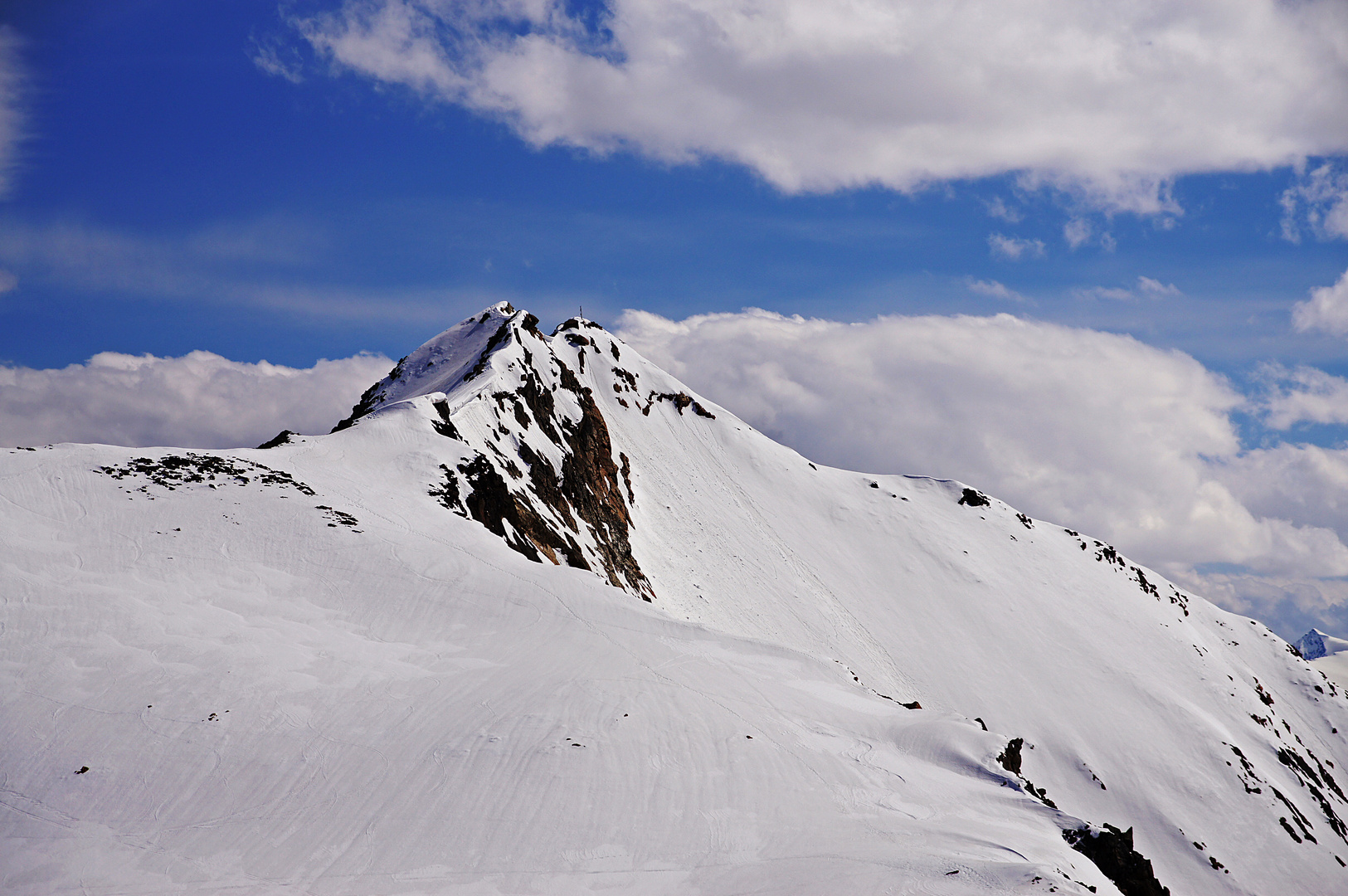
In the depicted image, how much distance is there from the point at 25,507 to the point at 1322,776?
12443 cm

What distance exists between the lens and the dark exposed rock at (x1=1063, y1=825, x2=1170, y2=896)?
26.6 m

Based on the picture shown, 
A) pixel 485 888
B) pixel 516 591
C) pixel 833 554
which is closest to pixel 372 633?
pixel 516 591

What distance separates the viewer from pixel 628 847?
77.0ft

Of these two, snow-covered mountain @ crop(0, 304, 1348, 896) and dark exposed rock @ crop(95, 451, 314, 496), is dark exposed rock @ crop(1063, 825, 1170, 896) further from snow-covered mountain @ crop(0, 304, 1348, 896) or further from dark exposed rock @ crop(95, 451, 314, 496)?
dark exposed rock @ crop(95, 451, 314, 496)

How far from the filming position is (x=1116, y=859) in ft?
87.8

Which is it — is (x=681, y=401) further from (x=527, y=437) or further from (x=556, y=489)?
(x=556, y=489)

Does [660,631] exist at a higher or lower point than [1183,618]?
lower

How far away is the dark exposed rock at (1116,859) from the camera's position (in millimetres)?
26609

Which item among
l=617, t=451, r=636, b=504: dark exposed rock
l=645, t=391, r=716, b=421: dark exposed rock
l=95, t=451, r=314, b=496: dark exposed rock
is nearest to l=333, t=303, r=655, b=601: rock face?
l=617, t=451, r=636, b=504: dark exposed rock

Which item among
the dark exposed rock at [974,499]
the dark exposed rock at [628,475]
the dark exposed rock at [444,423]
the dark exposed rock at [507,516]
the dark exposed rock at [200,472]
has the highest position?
the dark exposed rock at [974,499]

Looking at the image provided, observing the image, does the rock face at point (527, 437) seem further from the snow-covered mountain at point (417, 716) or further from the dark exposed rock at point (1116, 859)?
the dark exposed rock at point (1116, 859)

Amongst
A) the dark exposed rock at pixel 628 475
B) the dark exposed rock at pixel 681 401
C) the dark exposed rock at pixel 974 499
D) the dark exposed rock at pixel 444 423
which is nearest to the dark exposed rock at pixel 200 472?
the dark exposed rock at pixel 444 423

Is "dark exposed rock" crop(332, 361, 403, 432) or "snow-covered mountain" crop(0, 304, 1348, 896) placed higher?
"dark exposed rock" crop(332, 361, 403, 432)

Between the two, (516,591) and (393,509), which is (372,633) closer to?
(516,591)
